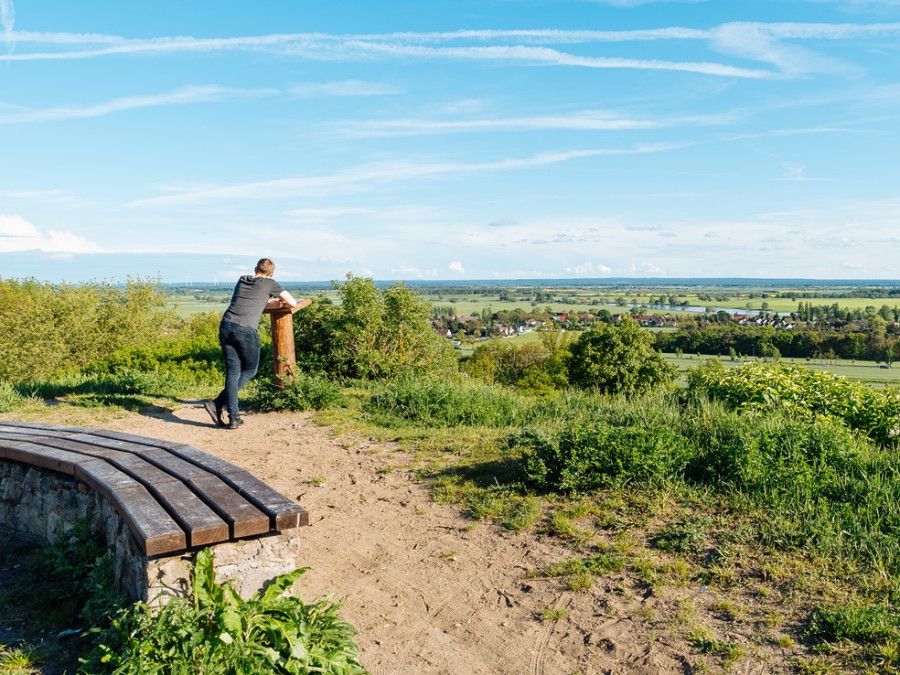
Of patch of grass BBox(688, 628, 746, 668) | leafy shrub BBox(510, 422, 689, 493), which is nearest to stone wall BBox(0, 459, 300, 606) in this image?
patch of grass BBox(688, 628, 746, 668)

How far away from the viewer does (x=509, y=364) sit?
152ft

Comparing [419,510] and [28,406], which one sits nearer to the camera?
[419,510]

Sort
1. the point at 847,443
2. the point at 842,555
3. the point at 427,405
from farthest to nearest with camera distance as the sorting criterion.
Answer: the point at 427,405
the point at 847,443
the point at 842,555

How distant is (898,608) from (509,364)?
43.2 meters

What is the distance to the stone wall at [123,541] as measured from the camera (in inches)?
115

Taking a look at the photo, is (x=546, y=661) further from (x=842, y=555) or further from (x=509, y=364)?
(x=509, y=364)

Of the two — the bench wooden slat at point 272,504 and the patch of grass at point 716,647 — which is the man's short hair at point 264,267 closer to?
the bench wooden slat at point 272,504

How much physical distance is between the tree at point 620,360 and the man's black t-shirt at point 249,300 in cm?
2801

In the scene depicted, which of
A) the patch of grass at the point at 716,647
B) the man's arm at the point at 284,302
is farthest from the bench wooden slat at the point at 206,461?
the man's arm at the point at 284,302

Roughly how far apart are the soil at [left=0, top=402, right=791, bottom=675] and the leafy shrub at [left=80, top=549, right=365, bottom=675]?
1.25ft

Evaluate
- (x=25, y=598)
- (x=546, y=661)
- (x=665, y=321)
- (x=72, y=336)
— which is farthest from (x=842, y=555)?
(x=665, y=321)

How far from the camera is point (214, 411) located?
7488mm

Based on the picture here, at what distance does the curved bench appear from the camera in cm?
290

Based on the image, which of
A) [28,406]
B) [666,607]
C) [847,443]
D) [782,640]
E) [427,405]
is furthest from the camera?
[28,406]
